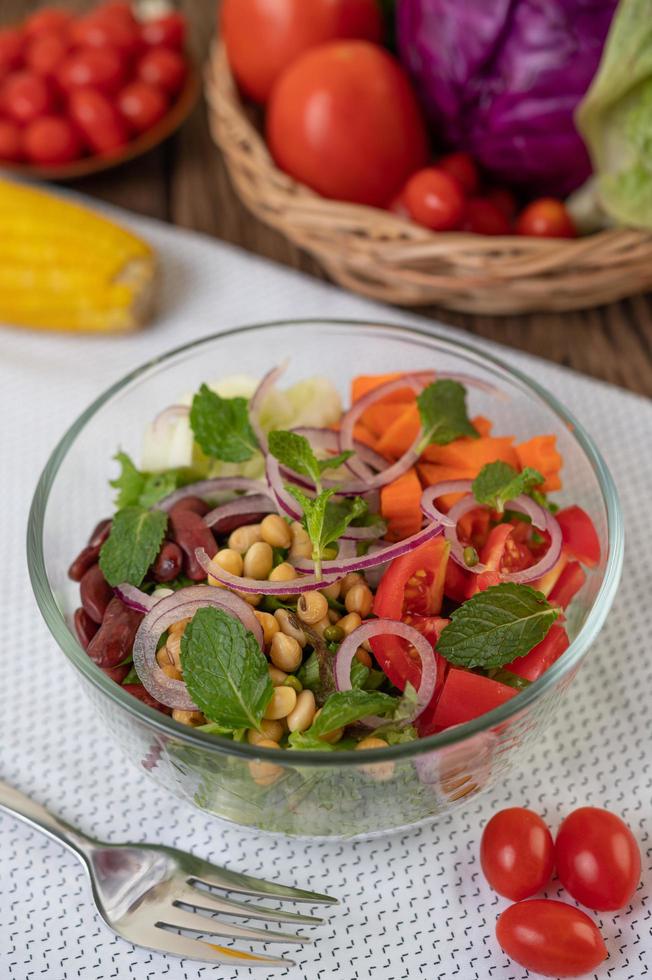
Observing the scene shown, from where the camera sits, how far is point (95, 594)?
1474mm

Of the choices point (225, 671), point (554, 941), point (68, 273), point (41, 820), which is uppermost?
point (225, 671)

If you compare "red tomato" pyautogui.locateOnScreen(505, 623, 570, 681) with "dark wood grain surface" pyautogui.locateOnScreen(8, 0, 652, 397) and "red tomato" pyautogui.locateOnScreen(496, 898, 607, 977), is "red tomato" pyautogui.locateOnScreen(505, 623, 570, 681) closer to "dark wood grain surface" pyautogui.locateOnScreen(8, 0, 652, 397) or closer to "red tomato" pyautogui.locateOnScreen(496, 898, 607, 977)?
"red tomato" pyautogui.locateOnScreen(496, 898, 607, 977)

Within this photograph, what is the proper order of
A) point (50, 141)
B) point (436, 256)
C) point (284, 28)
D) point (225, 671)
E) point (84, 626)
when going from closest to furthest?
point (225, 671)
point (84, 626)
point (436, 256)
point (284, 28)
point (50, 141)

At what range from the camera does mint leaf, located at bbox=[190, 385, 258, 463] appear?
165 cm

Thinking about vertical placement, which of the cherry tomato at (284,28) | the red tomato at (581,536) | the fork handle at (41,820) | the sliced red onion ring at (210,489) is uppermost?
the cherry tomato at (284,28)

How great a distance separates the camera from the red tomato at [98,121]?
2.66 m

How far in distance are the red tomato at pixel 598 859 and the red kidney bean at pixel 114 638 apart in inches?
25.6

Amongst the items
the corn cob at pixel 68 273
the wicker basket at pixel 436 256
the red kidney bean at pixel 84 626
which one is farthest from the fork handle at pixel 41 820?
the wicker basket at pixel 436 256

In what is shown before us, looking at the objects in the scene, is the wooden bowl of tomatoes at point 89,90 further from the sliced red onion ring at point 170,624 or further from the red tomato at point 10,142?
the sliced red onion ring at point 170,624

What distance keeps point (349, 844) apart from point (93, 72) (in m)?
2.20

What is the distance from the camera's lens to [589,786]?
1498 mm

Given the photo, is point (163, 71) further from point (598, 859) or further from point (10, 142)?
point (598, 859)

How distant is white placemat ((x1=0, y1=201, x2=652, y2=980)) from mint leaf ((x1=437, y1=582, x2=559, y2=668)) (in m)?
0.29

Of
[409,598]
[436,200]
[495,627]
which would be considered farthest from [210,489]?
[436,200]
